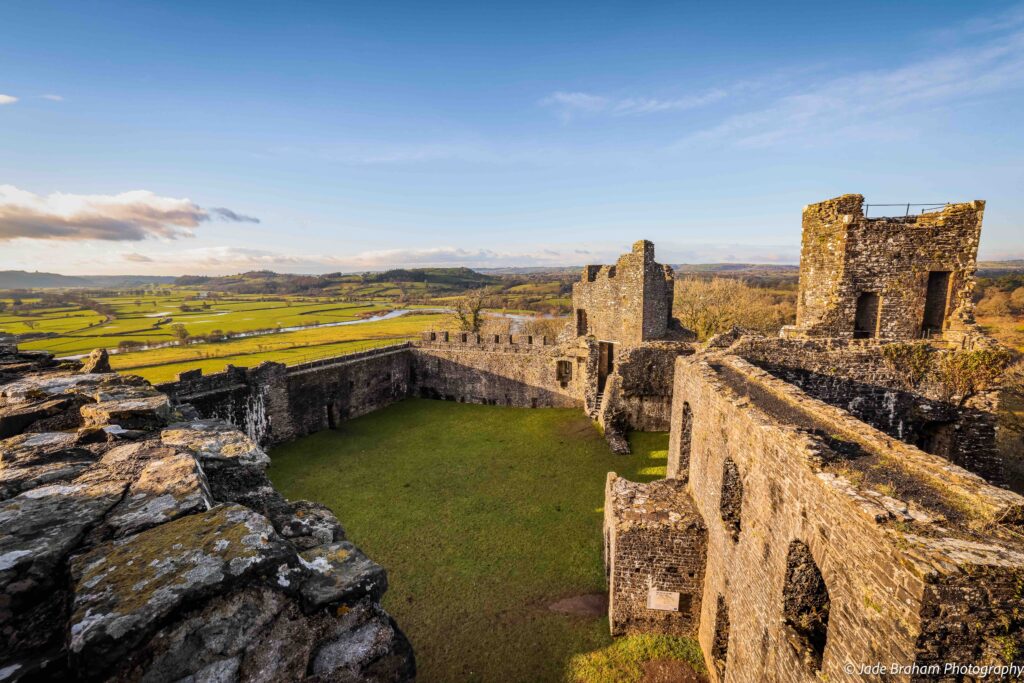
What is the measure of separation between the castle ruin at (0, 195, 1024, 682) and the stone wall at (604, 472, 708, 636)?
0.04 metres

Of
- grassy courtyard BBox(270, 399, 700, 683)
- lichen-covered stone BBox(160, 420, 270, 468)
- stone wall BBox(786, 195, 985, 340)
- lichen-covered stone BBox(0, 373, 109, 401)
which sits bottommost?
grassy courtyard BBox(270, 399, 700, 683)

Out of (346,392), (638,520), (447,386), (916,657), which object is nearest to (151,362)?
(346,392)

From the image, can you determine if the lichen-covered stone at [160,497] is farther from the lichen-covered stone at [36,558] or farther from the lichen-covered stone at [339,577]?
the lichen-covered stone at [339,577]

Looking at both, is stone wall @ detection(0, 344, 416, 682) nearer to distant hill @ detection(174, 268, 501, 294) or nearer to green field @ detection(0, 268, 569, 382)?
green field @ detection(0, 268, 569, 382)

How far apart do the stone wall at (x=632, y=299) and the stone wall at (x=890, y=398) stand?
875 cm

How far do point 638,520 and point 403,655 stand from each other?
6937 mm

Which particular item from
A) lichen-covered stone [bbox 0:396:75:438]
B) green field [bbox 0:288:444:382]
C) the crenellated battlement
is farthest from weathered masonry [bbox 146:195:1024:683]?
green field [bbox 0:288:444:382]

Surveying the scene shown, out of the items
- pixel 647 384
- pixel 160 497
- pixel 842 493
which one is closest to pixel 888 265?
pixel 647 384

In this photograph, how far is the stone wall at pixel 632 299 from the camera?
20312 mm

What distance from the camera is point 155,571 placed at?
207cm

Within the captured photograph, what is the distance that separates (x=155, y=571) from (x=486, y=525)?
11.1 meters

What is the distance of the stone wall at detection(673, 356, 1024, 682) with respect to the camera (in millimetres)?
3195

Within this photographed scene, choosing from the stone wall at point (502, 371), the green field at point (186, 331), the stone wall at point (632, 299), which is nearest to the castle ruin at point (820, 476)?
the stone wall at point (632, 299)

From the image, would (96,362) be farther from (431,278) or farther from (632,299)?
A: (431,278)
